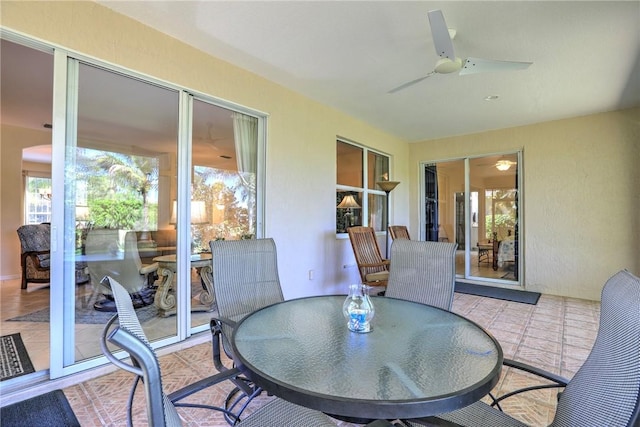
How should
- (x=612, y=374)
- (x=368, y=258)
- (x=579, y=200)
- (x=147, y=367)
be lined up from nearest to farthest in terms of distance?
(x=147, y=367) → (x=612, y=374) → (x=368, y=258) → (x=579, y=200)

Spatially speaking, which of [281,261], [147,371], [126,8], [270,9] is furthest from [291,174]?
[147,371]

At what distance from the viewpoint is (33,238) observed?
15.8ft

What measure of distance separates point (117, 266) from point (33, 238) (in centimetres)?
279

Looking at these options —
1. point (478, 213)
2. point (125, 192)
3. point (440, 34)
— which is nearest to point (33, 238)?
point (125, 192)

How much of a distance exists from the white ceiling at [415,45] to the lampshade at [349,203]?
1.43m

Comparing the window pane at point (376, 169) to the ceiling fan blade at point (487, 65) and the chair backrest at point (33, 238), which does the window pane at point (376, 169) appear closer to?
the ceiling fan blade at point (487, 65)

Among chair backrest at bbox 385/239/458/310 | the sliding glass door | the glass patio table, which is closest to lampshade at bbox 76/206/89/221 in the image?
the glass patio table

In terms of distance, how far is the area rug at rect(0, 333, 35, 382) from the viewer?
7.15ft

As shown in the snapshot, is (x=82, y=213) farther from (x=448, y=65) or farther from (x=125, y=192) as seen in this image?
(x=448, y=65)

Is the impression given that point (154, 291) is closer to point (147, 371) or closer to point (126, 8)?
point (126, 8)

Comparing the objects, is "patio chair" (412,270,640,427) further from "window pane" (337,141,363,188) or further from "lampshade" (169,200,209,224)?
"window pane" (337,141,363,188)

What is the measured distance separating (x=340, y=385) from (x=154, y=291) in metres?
2.90

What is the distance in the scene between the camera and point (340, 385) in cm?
95

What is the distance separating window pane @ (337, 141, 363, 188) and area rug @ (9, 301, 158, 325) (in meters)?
2.96
